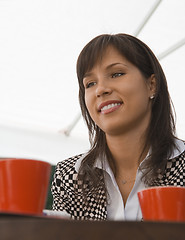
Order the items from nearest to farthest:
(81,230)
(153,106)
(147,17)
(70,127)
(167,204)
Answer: (81,230)
(167,204)
(153,106)
(147,17)
(70,127)

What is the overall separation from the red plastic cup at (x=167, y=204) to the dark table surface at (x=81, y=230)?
21 centimetres

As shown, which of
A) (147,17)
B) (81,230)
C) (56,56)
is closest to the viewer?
(81,230)

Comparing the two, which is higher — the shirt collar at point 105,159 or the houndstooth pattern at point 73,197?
the shirt collar at point 105,159

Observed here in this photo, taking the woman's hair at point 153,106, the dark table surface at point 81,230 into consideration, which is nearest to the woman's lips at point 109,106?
the woman's hair at point 153,106

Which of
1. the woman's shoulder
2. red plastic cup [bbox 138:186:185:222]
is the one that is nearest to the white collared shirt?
the woman's shoulder

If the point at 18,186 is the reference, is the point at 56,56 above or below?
above

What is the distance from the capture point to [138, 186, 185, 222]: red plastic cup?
486 mm

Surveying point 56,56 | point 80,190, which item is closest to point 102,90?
point 80,190

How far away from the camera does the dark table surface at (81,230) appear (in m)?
0.27

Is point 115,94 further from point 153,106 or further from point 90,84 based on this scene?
point 153,106

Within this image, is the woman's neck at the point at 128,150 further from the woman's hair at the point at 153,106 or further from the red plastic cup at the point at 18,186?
the red plastic cup at the point at 18,186

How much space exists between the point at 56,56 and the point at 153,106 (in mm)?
2619

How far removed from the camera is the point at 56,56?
12.0ft

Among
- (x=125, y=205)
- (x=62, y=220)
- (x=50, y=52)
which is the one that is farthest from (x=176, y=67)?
(x=62, y=220)
